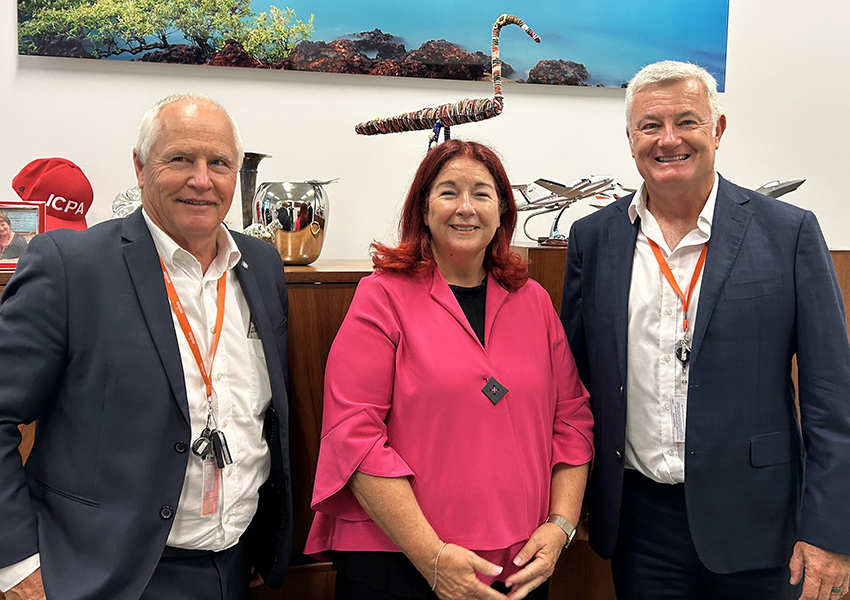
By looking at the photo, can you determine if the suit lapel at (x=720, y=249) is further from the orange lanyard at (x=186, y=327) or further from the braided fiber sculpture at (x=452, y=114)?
the orange lanyard at (x=186, y=327)

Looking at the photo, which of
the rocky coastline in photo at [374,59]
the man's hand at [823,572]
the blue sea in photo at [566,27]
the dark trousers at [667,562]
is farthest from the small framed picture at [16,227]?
the man's hand at [823,572]

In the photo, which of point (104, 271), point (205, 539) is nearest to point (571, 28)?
point (104, 271)

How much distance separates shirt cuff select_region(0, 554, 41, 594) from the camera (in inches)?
55.4

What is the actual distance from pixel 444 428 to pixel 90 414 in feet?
2.64

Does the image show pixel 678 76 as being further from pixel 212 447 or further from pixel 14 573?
pixel 14 573

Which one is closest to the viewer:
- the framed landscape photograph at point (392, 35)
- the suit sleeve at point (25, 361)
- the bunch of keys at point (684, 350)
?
the suit sleeve at point (25, 361)

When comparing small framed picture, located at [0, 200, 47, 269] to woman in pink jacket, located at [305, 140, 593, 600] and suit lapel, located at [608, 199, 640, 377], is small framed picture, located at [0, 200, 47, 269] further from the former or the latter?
suit lapel, located at [608, 199, 640, 377]

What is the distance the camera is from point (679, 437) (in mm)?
1752

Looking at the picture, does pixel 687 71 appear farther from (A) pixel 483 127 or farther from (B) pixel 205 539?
(B) pixel 205 539

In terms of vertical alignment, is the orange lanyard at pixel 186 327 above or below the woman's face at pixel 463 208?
below

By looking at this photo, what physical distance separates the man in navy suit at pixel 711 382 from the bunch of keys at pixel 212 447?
3.38ft

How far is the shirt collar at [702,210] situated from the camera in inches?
69.9

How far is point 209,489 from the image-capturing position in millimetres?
1565

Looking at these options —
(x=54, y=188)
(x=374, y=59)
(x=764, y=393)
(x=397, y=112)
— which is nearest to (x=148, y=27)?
(x=54, y=188)
